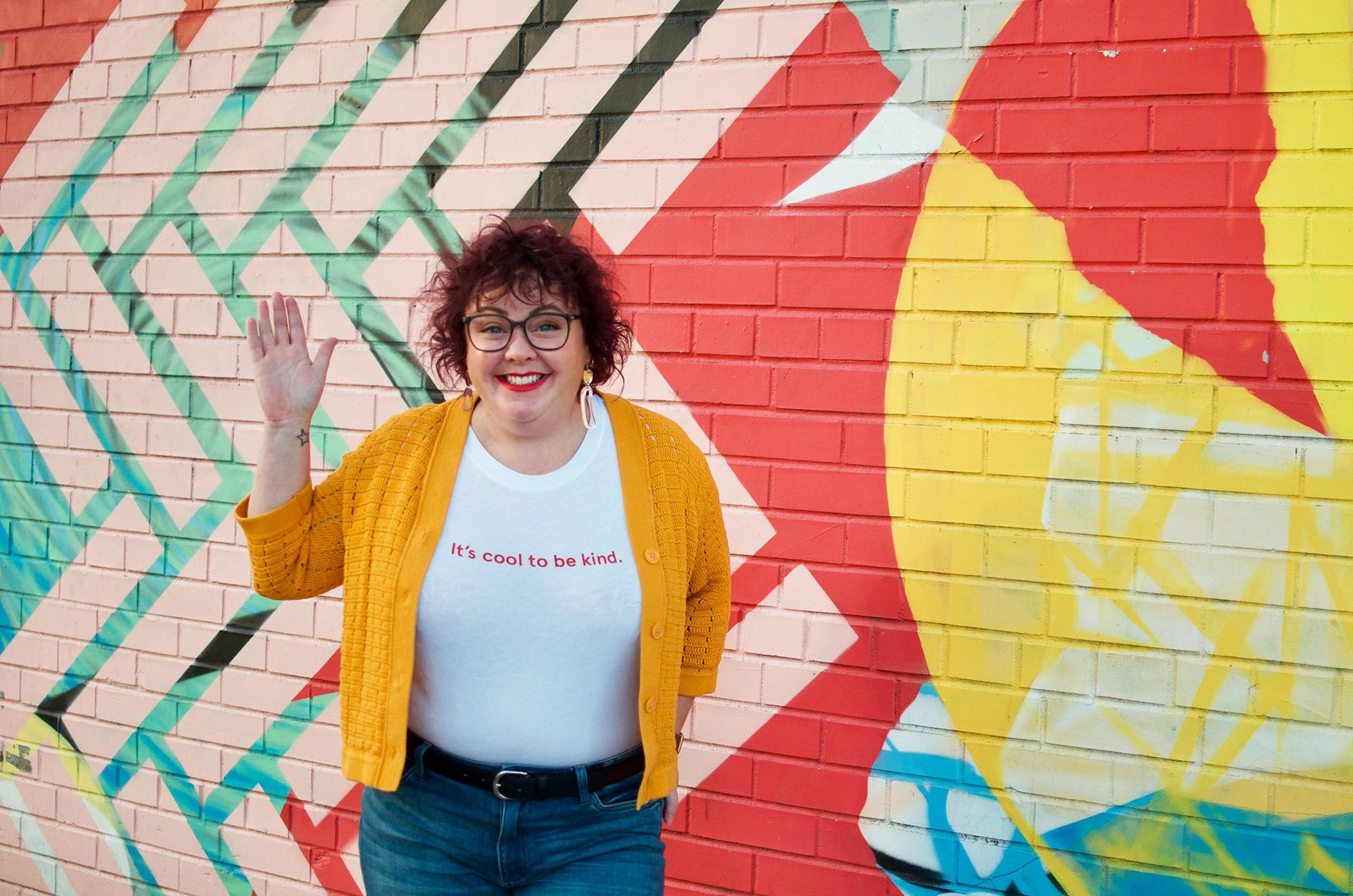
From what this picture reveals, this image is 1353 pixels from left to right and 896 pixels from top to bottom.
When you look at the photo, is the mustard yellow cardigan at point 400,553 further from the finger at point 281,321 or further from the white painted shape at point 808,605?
the white painted shape at point 808,605

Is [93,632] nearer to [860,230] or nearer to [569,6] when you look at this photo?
[569,6]

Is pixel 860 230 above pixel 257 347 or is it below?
above

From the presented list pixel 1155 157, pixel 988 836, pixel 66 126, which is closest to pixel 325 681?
pixel 988 836

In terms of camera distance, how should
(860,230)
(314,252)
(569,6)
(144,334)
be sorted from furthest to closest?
(144,334) → (314,252) → (569,6) → (860,230)

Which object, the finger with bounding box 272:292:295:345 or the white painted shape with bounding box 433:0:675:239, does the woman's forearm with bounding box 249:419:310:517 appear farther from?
the white painted shape with bounding box 433:0:675:239

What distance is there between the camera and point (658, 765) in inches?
74.6

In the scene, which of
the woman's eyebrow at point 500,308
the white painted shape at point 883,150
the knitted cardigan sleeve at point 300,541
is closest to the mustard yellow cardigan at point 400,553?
the knitted cardigan sleeve at point 300,541

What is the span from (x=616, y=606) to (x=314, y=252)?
183cm

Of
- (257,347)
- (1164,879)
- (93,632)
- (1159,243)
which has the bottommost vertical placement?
(1164,879)

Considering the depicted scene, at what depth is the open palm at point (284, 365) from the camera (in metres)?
1.77

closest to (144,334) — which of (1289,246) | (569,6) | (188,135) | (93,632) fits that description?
(188,135)

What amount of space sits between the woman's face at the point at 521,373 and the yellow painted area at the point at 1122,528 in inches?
39.9

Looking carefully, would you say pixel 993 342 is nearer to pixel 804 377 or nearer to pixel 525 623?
pixel 804 377

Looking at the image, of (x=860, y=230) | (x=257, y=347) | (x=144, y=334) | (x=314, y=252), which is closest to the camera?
(x=257, y=347)
